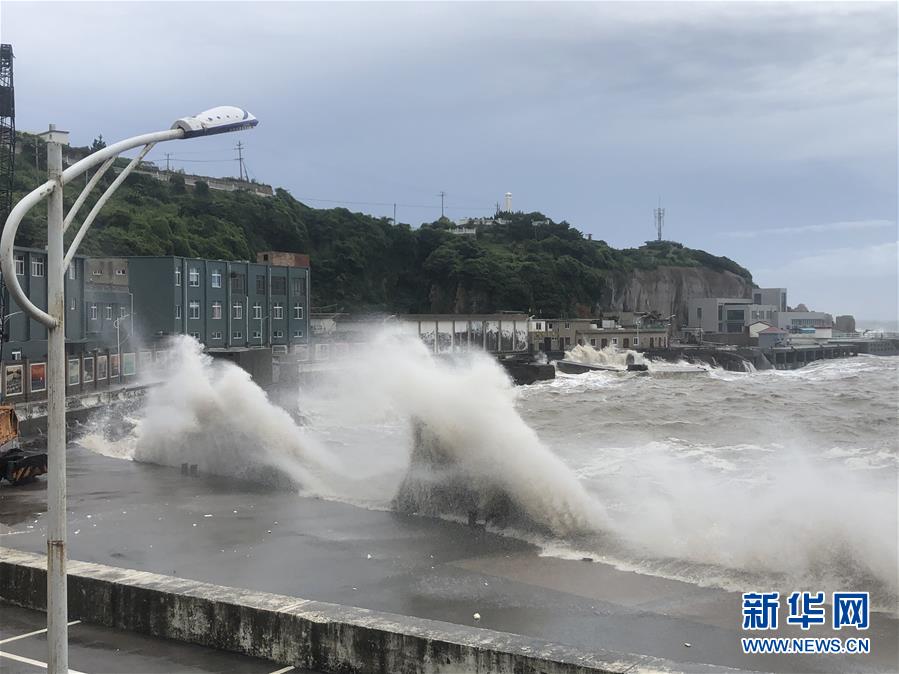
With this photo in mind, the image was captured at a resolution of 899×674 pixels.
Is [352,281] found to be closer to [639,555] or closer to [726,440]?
[726,440]

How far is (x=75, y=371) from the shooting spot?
30.9 m

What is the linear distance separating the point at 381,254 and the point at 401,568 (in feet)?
294

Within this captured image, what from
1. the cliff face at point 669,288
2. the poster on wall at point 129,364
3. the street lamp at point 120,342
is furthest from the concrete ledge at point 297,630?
the cliff face at point 669,288

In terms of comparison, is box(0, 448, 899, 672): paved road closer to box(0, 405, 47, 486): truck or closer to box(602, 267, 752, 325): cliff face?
box(0, 405, 47, 486): truck

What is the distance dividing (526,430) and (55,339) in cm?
1085

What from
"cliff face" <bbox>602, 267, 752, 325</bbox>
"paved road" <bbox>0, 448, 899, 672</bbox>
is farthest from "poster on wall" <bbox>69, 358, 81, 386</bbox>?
"cliff face" <bbox>602, 267, 752, 325</bbox>

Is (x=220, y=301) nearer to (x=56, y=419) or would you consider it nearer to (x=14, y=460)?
(x=14, y=460)

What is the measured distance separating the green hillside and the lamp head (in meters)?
67.0

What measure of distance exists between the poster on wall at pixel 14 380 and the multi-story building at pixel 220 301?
64.4 feet

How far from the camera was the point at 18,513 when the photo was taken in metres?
13.9

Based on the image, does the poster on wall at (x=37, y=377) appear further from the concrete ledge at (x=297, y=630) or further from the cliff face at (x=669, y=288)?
the cliff face at (x=669, y=288)

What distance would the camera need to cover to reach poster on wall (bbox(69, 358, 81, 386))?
30531 millimetres

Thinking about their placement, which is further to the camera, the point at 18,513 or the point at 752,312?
the point at 752,312

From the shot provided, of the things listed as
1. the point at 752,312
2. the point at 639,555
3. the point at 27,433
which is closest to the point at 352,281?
the point at 752,312
